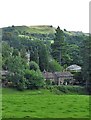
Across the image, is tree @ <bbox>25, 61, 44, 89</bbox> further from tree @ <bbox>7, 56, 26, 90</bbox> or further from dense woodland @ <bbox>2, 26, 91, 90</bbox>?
tree @ <bbox>7, 56, 26, 90</bbox>

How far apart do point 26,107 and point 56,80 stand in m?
41.8

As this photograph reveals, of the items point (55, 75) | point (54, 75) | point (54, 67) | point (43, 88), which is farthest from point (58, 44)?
point (43, 88)

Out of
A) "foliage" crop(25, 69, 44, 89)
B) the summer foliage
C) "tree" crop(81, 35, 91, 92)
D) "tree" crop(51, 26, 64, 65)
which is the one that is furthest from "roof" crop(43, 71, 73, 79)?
"tree" crop(51, 26, 64, 65)

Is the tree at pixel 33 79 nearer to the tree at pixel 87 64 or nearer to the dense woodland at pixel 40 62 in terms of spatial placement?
the dense woodland at pixel 40 62

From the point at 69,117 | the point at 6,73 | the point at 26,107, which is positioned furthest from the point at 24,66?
the point at 69,117

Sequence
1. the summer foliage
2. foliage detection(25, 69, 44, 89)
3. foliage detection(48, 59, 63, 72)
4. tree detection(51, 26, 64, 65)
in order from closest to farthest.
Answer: the summer foliage → foliage detection(25, 69, 44, 89) → foliage detection(48, 59, 63, 72) → tree detection(51, 26, 64, 65)

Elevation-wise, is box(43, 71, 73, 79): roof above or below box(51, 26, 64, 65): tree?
below

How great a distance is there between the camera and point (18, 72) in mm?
55219

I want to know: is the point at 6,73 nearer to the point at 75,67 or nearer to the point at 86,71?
the point at 86,71

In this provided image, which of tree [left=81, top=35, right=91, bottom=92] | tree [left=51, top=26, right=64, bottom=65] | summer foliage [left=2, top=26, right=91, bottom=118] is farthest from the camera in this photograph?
tree [left=51, top=26, right=64, bottom=65]

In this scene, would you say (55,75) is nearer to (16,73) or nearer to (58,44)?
(16,73)

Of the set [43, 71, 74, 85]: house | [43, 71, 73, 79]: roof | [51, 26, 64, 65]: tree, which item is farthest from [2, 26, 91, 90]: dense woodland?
[43, 71, 73, 79]: roof

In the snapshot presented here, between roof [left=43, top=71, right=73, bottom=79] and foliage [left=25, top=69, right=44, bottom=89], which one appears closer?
foliage [left=25, top=69, right=44, bottom=89]

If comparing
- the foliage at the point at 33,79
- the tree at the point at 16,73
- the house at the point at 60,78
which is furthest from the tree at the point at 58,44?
the foliage at the point at 33,79
